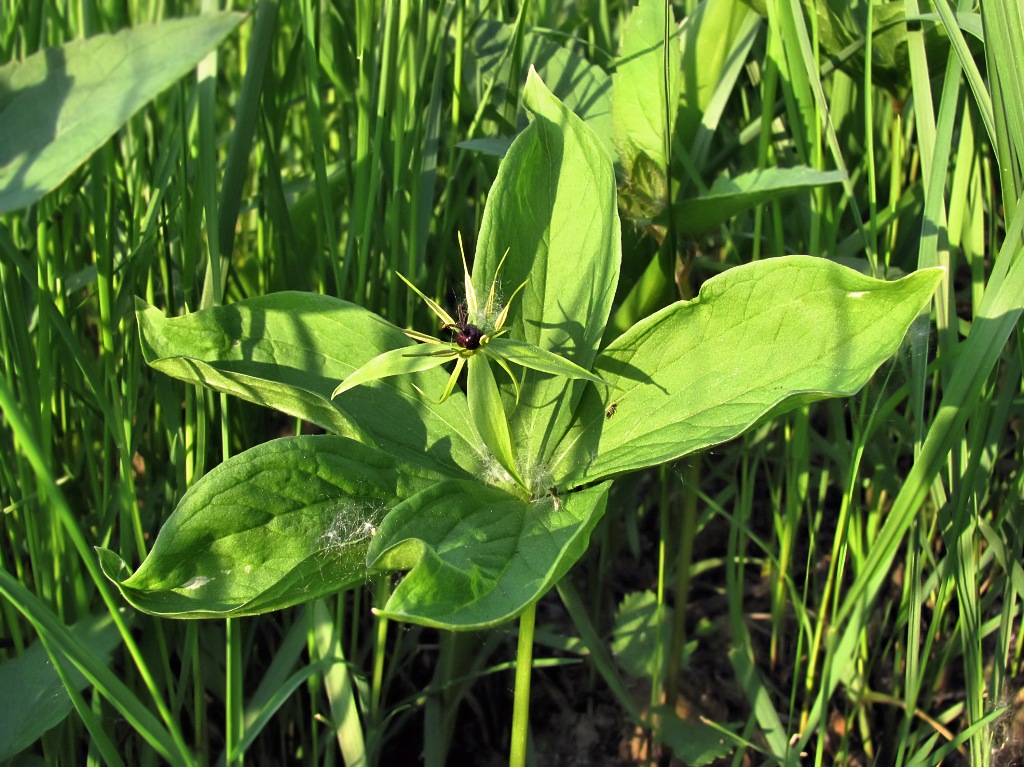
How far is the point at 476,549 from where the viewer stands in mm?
805

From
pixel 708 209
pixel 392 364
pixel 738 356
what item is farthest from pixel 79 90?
pixel 708 209

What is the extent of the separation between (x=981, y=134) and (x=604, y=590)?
2.86 ft

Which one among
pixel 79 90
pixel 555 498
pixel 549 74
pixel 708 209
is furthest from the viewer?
pixel 549 74

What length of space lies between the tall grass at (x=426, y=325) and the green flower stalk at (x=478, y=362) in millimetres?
287

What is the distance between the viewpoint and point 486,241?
0.94 m

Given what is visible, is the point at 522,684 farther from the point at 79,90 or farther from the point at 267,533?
the point at 79,90

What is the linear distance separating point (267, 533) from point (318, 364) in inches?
8.2

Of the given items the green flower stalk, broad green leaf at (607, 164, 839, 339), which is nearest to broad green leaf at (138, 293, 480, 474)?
the green flower stalk

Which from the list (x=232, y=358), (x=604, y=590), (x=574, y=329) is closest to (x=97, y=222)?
(x=232, y=358)

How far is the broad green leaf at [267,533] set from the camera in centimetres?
78

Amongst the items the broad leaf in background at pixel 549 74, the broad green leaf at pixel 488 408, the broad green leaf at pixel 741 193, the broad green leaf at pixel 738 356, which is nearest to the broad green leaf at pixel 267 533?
the broad green leaf at pixel 488 408

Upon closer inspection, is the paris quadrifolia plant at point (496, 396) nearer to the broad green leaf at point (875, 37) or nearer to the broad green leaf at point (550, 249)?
the broad green leaf at point (550, 249)

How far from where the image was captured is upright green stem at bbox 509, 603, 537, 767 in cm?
89

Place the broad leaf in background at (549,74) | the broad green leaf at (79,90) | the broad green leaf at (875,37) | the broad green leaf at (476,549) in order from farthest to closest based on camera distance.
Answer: the broad leaf in background at (549,74), the broad green leaf at (875,37), the broad green leaf at (476,549), the broad green leaf at (79,90)
